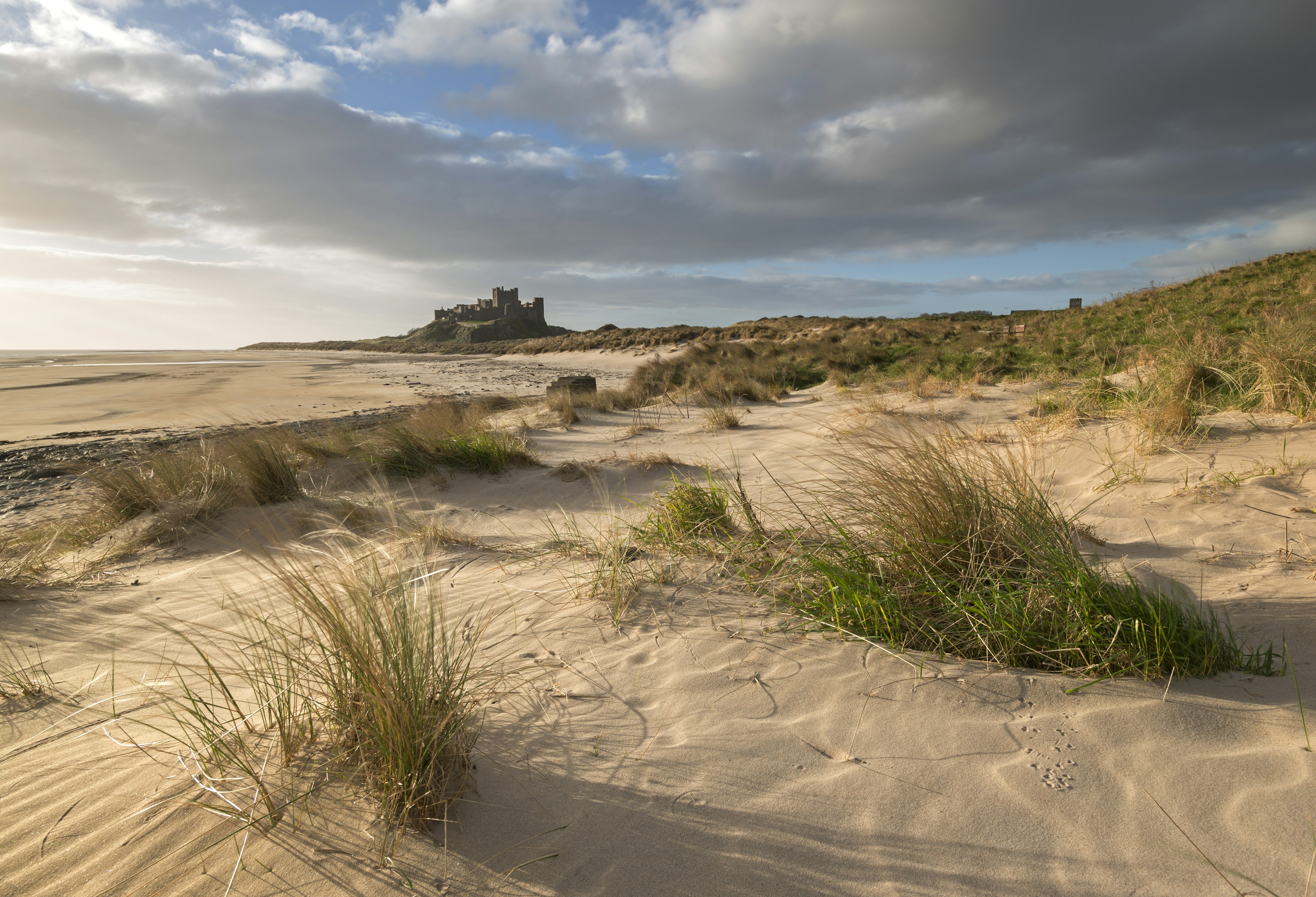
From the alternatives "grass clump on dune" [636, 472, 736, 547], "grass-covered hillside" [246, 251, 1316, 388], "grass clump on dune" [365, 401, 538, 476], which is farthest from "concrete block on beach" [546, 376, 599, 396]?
"grass clump on dune" [636, 472, 736, 547]

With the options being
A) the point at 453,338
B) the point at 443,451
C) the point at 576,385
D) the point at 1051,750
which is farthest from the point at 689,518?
the point at 453,338

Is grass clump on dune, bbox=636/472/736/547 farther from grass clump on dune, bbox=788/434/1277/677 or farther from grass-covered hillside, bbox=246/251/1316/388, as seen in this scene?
grass-covered hillside, bbox=246/251/1316/388

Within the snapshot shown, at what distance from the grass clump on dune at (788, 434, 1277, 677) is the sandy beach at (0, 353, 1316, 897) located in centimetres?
10

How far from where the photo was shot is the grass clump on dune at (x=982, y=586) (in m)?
2.06

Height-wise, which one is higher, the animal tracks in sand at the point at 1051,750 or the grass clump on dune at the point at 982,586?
the grass clump on dune at the point at 982,586

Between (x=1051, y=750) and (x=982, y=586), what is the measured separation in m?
0.71

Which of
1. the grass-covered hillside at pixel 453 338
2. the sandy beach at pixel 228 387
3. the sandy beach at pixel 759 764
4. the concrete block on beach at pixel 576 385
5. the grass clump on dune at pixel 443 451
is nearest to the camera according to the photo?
the sandy beach at pixel 759 764

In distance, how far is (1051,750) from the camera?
1.79 metres

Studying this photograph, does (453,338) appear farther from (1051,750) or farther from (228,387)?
(1051,750)

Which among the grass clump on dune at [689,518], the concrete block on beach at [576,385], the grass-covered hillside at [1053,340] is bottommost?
the grass clump on dune at [689,518]

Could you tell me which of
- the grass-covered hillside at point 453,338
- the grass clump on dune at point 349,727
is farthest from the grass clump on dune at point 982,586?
the grass-covered hillside at point 453,338

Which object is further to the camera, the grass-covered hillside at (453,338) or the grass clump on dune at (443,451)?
the grass-covered hillside at (453,338)

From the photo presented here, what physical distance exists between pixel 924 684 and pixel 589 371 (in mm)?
21149

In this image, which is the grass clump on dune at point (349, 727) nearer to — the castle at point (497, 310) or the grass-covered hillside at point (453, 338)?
the grass-covered hillside at point (453, 338)
